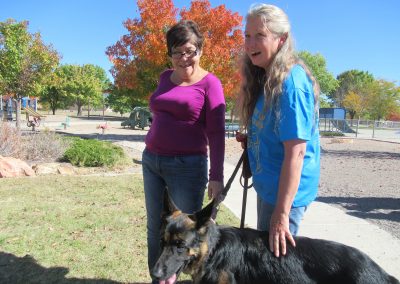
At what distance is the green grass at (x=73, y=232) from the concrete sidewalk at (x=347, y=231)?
0.96m

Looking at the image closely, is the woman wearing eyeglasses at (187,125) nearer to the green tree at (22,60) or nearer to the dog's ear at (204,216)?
the dog's ear at (204,216)

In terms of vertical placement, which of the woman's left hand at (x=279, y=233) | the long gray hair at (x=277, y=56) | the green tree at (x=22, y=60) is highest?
the green tree at (x=22, y=60)

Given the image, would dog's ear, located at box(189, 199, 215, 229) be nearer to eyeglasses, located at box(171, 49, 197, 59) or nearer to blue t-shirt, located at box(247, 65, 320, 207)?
blue t-shirt, located at box(247, 65, 320, 207)

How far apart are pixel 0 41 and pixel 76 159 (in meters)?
15.0

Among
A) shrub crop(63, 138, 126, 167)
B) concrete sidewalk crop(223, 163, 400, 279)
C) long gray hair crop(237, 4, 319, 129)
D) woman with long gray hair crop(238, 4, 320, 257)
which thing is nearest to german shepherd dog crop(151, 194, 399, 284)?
woman with long gray hair crop(238, 4, 320, 257)

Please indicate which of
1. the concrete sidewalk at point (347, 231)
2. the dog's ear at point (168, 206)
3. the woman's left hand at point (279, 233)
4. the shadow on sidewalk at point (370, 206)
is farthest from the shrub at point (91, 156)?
the woman's left hand at point (279, 233)

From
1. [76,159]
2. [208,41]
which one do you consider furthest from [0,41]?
[76,159]

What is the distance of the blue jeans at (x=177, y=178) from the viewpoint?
2990 millimetres

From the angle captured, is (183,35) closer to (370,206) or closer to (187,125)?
(187,125)

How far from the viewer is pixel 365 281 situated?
84.5 inches

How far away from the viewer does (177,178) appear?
3.01 m

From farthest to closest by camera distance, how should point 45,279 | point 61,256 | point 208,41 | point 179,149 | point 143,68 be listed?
point 143,68
point 208,41
point 61,256
point 45,279
point 179,149

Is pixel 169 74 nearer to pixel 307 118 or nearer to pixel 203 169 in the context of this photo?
pixel 203 169

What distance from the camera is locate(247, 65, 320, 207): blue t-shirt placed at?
2.07 meters
